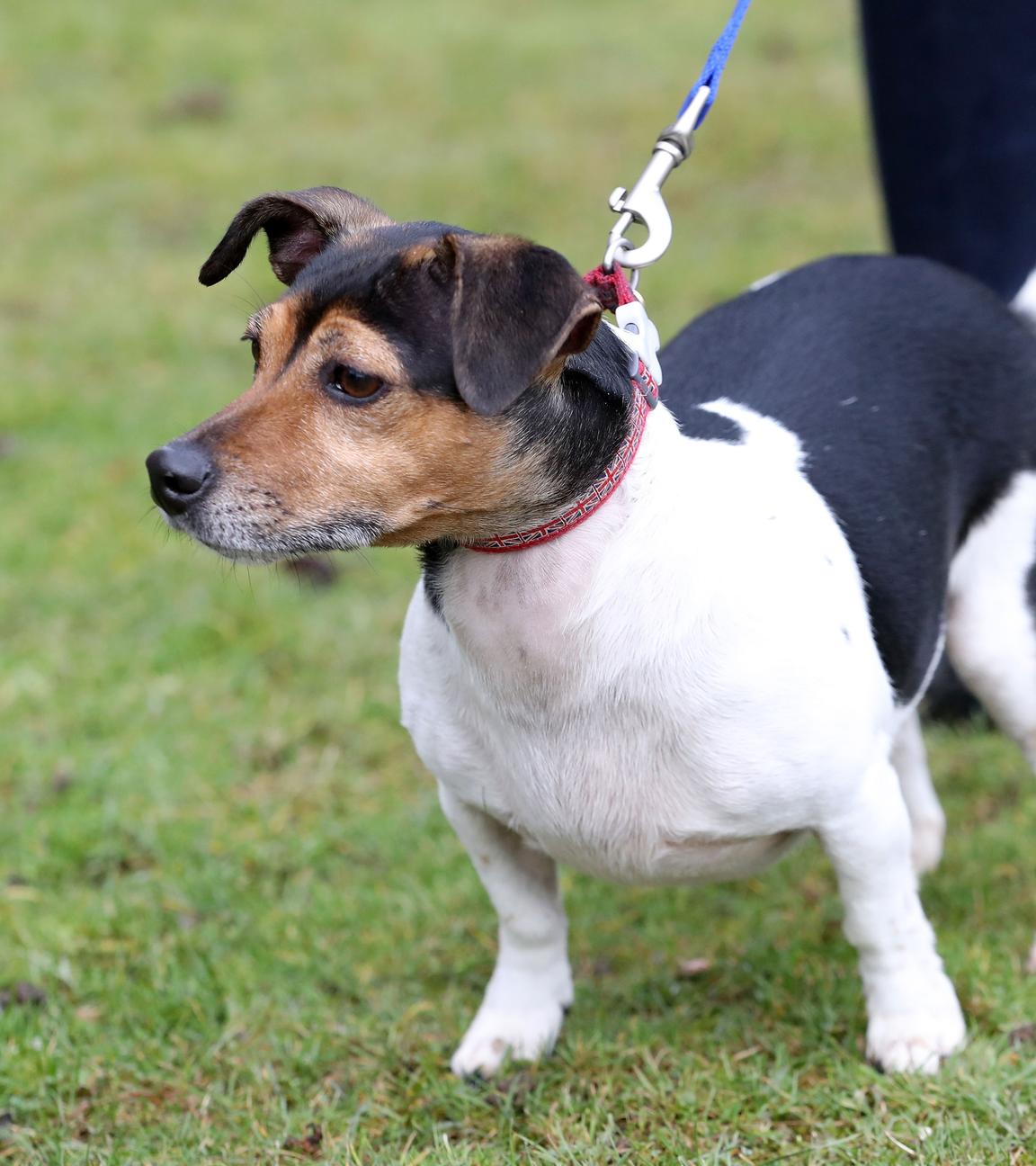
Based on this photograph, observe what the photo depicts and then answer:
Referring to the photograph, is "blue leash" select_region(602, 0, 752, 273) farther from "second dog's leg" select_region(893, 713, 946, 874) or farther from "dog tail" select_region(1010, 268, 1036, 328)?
"second dog's leg" select_region(893, 713, 946, 874)

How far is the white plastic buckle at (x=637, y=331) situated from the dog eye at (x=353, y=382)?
477 mm

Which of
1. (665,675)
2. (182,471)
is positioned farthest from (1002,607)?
(182,471)

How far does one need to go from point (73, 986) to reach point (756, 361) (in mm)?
2193

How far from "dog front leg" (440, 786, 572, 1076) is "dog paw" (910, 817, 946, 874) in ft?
3.81

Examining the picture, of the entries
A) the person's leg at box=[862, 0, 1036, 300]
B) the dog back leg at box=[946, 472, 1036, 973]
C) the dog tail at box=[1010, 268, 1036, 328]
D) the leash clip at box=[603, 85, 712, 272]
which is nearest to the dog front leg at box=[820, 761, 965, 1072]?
the dog back leg at box=[946, 472, 1036, 973]

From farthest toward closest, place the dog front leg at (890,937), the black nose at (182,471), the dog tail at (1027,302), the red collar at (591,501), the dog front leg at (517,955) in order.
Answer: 1. the dog tail at (1027,302)
2. the dog front leg at (517,955)
3. the dog front leg at (890,937)
4. the red collar at (591,501)
5. the black nose at (182,471)

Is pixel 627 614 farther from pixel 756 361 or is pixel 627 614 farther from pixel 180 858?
pixel 180 858

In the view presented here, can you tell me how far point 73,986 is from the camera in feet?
12.0

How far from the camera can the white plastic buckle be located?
106 inches

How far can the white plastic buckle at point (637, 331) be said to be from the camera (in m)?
2.70

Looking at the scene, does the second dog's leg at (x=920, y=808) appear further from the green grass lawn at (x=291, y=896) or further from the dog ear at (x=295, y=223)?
the dog ear at (x=295, y=223)

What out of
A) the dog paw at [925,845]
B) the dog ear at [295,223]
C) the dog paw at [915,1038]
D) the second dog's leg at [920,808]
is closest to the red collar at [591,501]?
the dog ear at [295,223]

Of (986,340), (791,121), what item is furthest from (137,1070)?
(791,121)

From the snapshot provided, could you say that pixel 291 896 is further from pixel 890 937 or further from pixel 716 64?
pixel 716 64
